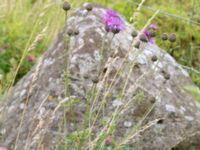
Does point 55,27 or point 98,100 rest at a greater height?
point 98,100

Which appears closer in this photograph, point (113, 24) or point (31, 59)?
point (113, 24)

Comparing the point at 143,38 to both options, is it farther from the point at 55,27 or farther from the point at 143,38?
the point at 55,27

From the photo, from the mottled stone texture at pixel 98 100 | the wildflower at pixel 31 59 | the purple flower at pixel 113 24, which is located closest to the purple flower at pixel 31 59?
the wildflower at pixel 31 59

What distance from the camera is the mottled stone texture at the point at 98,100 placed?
3078 millimetres

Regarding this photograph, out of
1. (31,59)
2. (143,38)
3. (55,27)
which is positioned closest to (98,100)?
(143,38)

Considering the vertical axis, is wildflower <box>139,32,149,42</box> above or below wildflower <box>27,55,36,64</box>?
above

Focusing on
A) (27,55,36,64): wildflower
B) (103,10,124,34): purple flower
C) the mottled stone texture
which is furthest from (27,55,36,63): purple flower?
(103,10,124,34): purple flower

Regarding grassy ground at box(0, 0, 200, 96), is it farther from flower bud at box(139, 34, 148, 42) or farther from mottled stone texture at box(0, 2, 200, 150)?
flower bud at box(139, 34, 148, 42)

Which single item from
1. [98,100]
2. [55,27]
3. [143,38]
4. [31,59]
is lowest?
[55,27]

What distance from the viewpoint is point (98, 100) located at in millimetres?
3164

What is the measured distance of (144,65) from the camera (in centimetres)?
345

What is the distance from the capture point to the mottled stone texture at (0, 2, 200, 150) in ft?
10.1

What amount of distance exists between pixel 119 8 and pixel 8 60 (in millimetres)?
1486

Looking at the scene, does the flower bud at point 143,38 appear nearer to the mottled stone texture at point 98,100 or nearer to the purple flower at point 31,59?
the mottled stone texture at point 98,100
